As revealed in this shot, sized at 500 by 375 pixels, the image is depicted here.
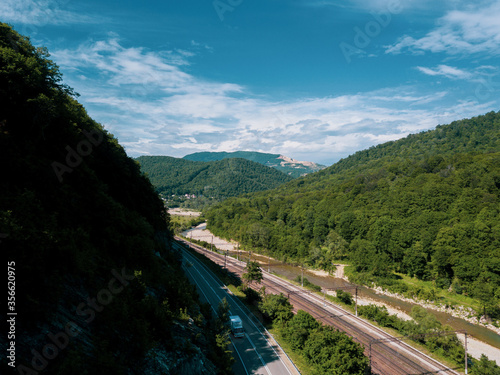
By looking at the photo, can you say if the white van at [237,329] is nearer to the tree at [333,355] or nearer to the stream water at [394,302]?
the tree at [333,355]

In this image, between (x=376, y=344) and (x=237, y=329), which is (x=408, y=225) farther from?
(x=237, y=329)

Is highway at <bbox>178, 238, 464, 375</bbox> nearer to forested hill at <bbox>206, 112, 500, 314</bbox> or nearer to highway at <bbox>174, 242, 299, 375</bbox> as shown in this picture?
highway at <bbox>174, 242, 299, 375</bbox>

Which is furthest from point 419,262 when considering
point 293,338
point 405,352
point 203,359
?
point 203,359

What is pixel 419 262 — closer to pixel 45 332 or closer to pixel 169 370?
pixel 169 370

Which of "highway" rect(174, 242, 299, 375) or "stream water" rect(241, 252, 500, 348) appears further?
"stream water" rect(241, 252, 500, 348)

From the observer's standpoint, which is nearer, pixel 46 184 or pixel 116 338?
pixel 116 338

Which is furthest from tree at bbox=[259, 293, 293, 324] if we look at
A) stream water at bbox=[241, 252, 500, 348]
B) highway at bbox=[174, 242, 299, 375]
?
stream water at bbox=[241, 252, 500, 348]
